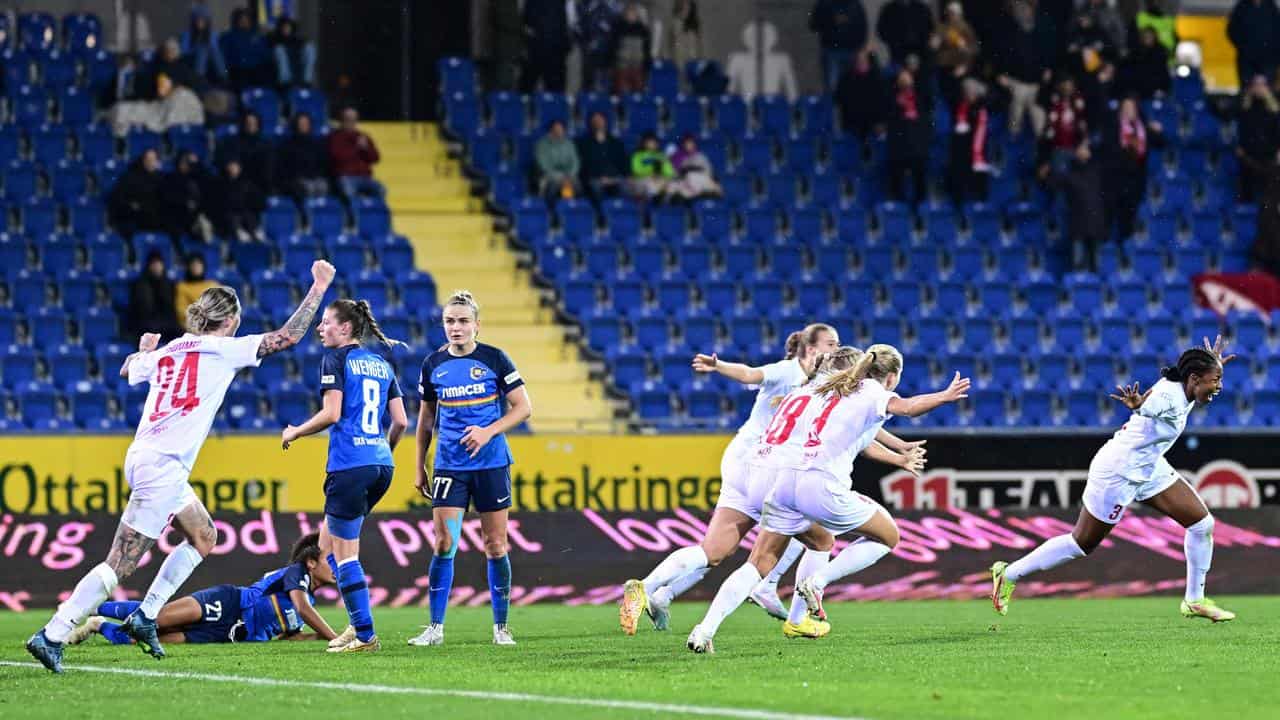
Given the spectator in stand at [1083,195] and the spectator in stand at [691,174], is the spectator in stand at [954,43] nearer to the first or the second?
the spectator in stand at [1083,195]

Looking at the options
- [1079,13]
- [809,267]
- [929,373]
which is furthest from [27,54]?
[1079,13]

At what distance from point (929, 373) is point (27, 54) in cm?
1240

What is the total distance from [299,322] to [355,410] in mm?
999

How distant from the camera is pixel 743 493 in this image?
42.5 feet

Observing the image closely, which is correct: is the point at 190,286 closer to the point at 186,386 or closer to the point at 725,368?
the point at 186,386

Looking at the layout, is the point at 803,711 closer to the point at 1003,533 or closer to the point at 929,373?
the point at 1003,533

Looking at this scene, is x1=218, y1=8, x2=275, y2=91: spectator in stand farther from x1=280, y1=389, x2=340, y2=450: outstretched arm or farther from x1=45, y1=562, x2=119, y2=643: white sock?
x1=45, y1=562, x2=119, y2=643: white sock

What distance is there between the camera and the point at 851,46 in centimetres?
2806

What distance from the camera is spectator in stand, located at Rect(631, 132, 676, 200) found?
1022 inches

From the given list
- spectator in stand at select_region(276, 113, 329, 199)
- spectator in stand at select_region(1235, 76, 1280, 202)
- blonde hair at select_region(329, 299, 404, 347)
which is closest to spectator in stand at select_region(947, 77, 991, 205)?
spectator in stand at select_region(1235, 76, 1280, 202)

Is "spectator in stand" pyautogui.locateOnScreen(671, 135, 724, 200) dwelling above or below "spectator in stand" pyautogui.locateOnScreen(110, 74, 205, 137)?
below

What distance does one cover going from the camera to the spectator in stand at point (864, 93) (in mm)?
27109

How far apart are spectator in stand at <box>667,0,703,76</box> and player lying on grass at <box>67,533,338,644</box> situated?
54.3 ft

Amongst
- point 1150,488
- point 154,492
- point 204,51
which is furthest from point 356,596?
point 204,51
